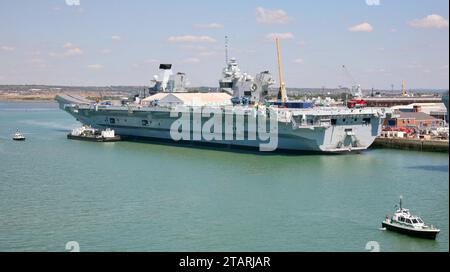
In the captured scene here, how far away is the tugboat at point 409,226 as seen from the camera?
1240 centimetres

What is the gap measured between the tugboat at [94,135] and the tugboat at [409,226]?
24.2m

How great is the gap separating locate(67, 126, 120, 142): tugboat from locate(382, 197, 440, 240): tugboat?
24.2 metres

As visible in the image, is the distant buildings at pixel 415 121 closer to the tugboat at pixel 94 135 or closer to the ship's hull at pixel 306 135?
the ship's hull at pixel 306 135

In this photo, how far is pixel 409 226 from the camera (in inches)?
503

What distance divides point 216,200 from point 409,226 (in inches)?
215

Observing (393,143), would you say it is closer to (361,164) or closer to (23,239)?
(361,164)

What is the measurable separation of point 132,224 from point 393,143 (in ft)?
67.6

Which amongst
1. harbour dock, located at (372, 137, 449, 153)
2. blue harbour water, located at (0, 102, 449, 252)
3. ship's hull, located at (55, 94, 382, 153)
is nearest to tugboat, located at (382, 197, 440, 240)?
blue harbour water, located at (0, 102, 449, 252)

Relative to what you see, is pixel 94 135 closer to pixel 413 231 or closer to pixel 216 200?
pixel 216 200

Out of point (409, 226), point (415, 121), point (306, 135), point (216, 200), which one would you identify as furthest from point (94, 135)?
point (409, 226)

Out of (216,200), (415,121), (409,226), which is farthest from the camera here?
(415,121)

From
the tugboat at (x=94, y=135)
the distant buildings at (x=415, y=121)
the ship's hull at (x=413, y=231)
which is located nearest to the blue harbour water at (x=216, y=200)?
the ship's hull at (x=413, y=231)

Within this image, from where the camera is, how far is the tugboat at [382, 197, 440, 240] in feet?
40.7
